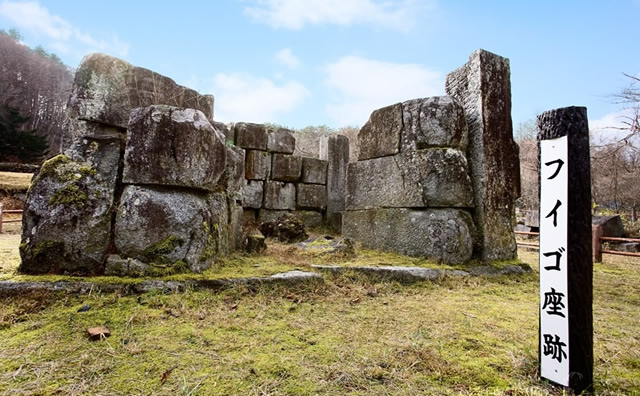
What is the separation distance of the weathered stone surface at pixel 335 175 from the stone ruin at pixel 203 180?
2867 millimetres

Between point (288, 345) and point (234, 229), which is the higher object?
point (234, 229)

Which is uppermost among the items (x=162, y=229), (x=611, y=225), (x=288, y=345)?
(x=611, y=225)

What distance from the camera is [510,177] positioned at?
4.38 m

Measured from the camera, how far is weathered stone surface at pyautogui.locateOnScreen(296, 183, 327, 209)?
783 centimetres

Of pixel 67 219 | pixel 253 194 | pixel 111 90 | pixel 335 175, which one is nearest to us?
pixel 67 219

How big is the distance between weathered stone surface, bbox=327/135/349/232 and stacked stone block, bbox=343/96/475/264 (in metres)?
3.17

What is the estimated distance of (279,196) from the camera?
7.65m

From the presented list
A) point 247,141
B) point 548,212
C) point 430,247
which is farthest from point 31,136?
point 548,212

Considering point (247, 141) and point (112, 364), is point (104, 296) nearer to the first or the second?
point (112, 364)

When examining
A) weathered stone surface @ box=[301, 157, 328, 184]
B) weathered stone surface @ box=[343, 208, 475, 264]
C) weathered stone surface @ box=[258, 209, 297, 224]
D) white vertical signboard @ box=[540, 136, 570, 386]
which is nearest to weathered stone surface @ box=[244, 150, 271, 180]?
weathered stone surface @ box=[258, 209, 297, 224]

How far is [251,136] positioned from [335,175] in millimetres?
2067

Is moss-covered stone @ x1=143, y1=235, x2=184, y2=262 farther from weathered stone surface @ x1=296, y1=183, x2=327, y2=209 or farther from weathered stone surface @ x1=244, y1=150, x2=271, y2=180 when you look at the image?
weathered stone surface @ x1=296, y1=183, x2=327, y2=209

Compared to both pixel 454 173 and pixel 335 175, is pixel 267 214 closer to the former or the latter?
pixel 335 175

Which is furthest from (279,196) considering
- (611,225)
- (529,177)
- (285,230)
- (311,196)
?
(529,177)
